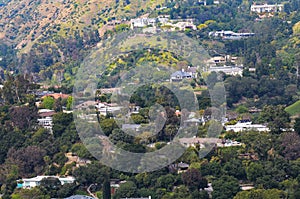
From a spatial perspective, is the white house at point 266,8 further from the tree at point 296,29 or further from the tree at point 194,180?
the tree at point 194,180

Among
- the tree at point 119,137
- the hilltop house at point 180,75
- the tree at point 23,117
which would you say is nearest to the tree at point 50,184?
the tree at point 119,137

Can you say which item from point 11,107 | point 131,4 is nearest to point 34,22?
point 131,4

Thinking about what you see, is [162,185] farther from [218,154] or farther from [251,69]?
[251,69]

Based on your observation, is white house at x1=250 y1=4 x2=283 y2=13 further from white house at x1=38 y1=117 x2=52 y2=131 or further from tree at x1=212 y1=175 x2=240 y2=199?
tree at x1=212 y1=175 x2=240 y2=199

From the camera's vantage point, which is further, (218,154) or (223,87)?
(223,87)

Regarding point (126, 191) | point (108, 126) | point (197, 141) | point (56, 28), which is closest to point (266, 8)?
point (56, 28)

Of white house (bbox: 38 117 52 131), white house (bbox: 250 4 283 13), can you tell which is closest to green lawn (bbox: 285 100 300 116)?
white house (bbox: 38 117 52 131)
